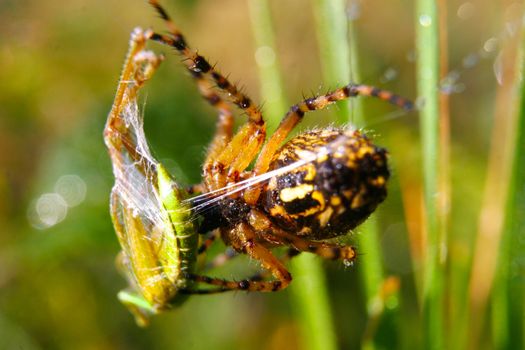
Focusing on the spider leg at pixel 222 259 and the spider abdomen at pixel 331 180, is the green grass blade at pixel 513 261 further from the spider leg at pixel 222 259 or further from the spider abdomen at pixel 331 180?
the spider leg at pixel 222 259

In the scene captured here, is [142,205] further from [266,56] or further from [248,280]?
[266,56]

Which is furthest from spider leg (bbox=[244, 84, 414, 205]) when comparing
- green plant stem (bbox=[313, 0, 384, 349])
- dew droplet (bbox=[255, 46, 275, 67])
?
dew droplet (bbox=[255, 46, 275, 67])

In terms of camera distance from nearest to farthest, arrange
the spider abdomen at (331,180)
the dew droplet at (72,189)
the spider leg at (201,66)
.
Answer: the spider abdomen at (331,180) < the spider leg at (201,66) < the dew droplet at (72,189)

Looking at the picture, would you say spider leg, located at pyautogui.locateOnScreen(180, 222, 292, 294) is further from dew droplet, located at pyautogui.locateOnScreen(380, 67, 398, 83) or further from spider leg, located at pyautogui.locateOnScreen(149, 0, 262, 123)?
dew droplet, located at pyautogui.locateOnScreen(380, 67, 398, 83)

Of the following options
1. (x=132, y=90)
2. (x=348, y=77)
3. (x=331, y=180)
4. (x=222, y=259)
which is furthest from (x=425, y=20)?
(x=222, y=259)

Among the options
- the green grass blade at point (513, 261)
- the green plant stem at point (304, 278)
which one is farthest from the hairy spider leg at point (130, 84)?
the green grass blade at point (513, 261)

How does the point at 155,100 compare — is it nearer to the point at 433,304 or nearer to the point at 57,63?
the point at 57,63

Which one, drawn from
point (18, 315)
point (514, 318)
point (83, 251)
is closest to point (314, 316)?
point (514, 318)
